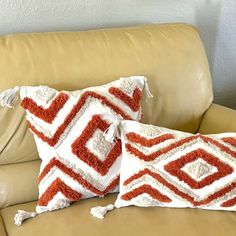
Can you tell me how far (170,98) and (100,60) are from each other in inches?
11.9

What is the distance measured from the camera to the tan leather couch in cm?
120

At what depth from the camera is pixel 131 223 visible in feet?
3.94

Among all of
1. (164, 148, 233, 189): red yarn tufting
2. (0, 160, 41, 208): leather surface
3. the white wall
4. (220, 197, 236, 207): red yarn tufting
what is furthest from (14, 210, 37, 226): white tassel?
the white wall

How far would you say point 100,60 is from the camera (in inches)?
55.9

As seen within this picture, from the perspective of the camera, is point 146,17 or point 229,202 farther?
point 146,17

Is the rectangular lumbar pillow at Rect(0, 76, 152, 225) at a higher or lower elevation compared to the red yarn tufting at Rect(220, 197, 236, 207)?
higher

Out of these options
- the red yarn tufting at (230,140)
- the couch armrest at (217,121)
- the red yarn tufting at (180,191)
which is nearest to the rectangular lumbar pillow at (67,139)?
the red yarn tufting at (180,191)

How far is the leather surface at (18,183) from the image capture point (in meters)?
1.35

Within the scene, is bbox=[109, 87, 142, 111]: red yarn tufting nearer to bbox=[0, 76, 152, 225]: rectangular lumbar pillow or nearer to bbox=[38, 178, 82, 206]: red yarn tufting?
bbox=[0, 76, 152, 225]: rectangular lumbar pillow

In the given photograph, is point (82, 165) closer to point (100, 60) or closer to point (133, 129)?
point (133, 129)

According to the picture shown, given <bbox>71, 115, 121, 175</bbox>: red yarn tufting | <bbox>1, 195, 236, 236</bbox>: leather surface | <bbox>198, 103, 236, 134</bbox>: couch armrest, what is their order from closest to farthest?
<bbox>1, 195, 236, 236</bbox>: leather surface, <bbox>71, 115, 121, 175</bbox>: red yarn tufting, <bbox>198, 103, 236, 134</bbox>: couch armrest

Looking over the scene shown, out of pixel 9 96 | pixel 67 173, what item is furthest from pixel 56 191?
pixel 9 96

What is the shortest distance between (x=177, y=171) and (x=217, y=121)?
406 mm

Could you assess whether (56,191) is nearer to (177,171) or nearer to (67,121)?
(67,121)
